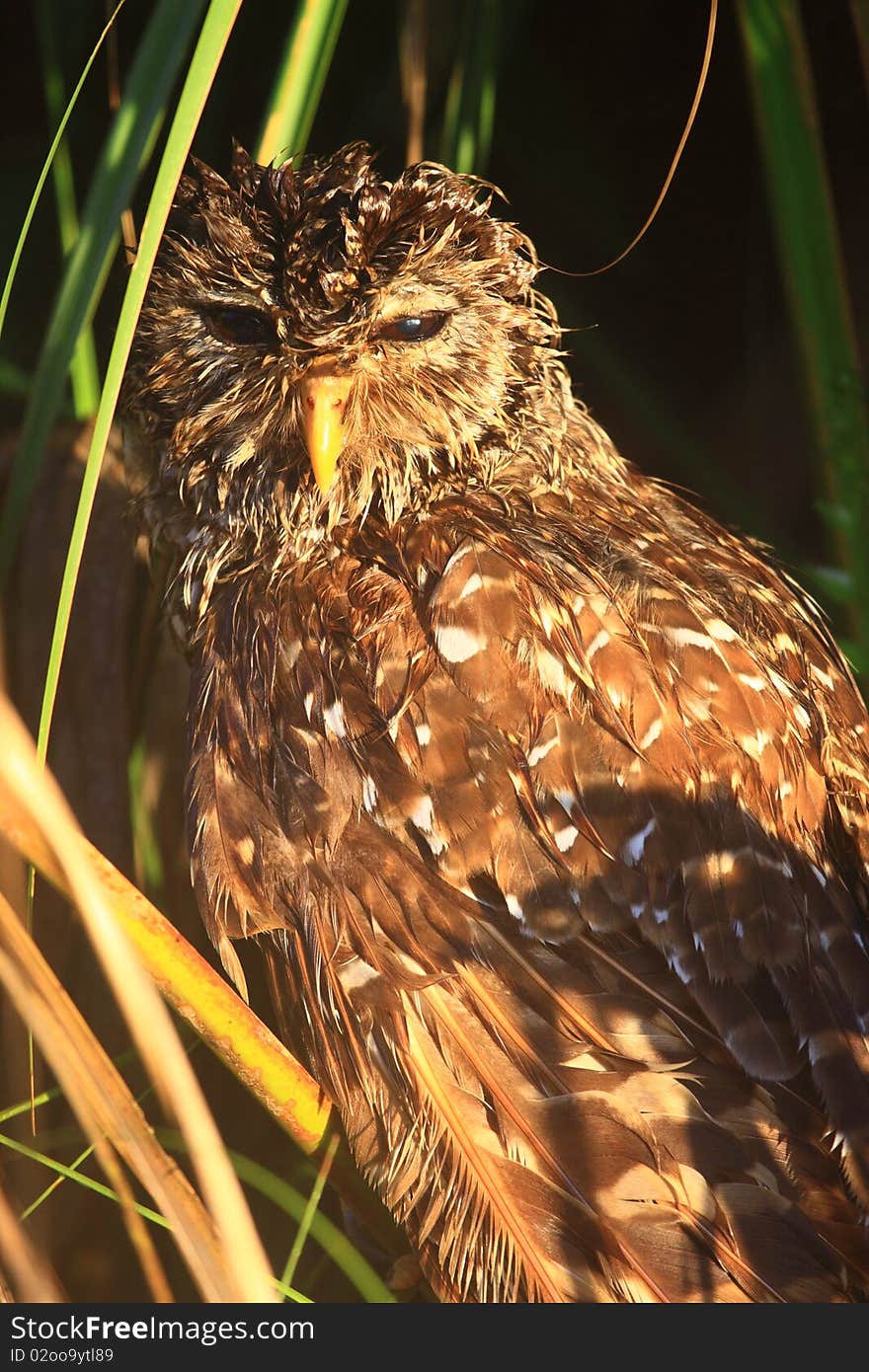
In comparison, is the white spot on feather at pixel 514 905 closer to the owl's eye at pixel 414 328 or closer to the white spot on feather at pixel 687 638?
the white spot on feather at pixel 687 638

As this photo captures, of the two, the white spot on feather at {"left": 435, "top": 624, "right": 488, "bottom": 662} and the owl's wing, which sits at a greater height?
the white spot on feather at {"left": 435, "top": 624, "right": 488, "bottom": 662}

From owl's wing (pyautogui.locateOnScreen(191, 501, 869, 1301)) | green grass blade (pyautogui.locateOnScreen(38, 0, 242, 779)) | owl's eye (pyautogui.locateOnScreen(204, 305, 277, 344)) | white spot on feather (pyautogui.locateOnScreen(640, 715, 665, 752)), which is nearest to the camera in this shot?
green grass blade (pyautogui.locateOnScreen(38, 0, 242, 779))

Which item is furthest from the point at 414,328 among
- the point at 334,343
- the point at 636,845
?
the point at 636,845

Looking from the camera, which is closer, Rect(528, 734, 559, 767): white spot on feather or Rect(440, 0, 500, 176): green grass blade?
Rect(528, 734, 559, 767): white spot on feather

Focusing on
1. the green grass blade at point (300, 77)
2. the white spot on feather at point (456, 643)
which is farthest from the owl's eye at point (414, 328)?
the white spot on feather at point (456, 643)

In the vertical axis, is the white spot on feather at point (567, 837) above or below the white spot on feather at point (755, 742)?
below

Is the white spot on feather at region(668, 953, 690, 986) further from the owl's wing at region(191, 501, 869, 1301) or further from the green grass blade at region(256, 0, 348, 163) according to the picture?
the green grass blade at region(256, 0, 348, 163)

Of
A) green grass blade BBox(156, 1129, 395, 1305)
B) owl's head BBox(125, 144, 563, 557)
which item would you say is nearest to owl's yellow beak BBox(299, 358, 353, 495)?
owl's head BBox(125, 144, 563, 557)
